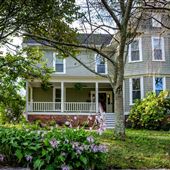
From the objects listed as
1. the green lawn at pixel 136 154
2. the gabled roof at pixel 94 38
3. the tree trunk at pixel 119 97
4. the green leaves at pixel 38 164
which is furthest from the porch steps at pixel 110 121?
the green leaves at pixel 38 164

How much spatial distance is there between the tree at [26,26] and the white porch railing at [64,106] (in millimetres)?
2822

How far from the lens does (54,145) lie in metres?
7.35

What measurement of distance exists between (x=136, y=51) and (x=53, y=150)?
21442 mm

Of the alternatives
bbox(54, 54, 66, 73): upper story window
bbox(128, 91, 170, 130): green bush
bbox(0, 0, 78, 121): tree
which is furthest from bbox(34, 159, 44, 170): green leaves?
bbox(54, 54, 66, 73): upper story window

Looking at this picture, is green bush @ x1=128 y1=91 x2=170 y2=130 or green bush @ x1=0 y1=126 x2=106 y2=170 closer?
green bush @ x1=0 y1=126 x2=106 y2=170

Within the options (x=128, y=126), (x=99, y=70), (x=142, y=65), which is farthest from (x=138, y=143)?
(x=99, y=70)

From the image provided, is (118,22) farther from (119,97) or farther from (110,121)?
(110,121)

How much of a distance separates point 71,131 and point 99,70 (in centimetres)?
2193

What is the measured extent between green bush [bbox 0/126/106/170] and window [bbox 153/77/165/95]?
20.3 metres

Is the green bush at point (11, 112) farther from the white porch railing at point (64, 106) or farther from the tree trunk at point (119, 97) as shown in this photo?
the tree trunk at point (119, 97)

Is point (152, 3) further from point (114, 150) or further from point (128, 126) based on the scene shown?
point (128, 126)

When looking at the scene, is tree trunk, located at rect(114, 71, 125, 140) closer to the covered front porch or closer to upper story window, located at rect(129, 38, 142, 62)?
upper story window, located at rect(129, 38, 142, 62)

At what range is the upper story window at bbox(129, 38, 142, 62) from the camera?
27.8 meters

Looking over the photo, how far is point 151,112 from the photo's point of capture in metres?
24.3
